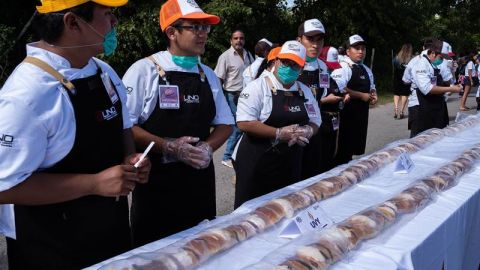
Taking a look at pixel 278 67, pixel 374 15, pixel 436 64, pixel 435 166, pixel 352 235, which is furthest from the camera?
pixel 374 15

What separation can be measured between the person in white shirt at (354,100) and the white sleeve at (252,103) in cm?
209

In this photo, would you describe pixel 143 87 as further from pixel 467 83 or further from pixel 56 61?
pixel 467 83

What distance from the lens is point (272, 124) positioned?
328 cm

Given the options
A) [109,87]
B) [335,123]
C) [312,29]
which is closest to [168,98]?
[109,87]

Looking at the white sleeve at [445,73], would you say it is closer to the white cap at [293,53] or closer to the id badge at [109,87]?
the white cap at [293,53]

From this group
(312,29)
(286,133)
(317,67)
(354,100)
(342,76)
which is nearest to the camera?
(286,133)

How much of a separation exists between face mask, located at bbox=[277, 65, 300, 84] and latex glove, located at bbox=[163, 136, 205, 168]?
1.17 m

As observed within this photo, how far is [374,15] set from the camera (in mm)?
17672

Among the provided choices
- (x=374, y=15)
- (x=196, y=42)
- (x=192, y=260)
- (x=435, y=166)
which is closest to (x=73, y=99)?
(x=192, y=260)

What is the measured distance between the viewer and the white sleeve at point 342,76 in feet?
16.5

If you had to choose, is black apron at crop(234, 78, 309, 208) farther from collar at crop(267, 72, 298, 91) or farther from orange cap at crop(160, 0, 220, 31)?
orange cap at crop(160, 0, 220, 31)

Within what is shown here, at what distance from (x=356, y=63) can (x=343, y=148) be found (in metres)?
0.99

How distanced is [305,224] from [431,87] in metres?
4.14

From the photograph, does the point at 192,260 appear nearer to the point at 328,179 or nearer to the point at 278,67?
the point at 328,179
